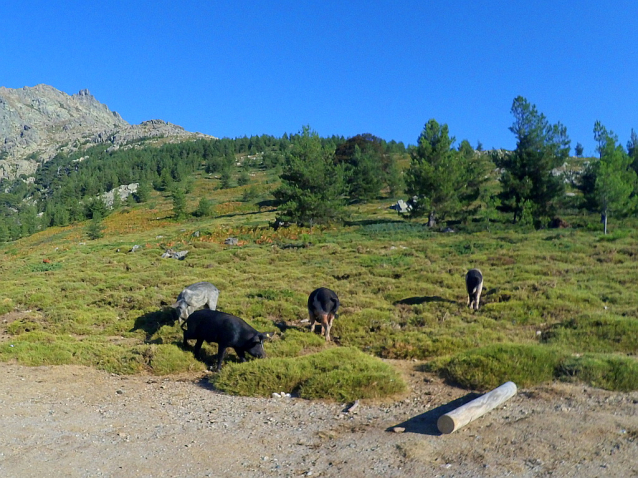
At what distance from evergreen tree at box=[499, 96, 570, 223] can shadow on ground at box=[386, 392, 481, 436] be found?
31570 mm

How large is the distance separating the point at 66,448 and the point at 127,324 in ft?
23.9

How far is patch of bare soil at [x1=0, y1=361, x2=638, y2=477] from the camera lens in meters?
4.75

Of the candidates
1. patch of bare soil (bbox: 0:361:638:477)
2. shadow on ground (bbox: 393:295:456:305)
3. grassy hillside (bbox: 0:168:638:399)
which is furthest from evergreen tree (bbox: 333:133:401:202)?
patch of bare soil (bbox: 0:361:638:477)

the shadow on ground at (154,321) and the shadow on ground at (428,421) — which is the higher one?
the shadow on ground at (428,421)

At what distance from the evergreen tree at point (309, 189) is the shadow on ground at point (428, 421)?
1132 inches

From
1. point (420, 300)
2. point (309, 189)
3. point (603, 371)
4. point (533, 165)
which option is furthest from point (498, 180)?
point (603, 371)

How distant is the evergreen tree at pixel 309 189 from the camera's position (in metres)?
35.4

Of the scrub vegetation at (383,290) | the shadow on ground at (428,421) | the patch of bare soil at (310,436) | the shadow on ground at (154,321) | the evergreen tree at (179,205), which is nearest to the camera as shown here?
the patch of bare soil at (310,436)

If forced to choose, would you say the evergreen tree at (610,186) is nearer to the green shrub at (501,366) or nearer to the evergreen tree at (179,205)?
the green shrub at (501,366)

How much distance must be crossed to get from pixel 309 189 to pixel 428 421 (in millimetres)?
31174

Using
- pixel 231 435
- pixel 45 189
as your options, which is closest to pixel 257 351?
pixel 231 435

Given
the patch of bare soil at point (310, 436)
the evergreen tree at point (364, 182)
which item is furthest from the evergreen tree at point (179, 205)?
the patch of bare soil at point (310, 436)

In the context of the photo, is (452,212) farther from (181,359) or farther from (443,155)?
(181,359)

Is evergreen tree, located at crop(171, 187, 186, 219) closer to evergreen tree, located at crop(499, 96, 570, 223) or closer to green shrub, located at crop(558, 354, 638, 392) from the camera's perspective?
evergreen tree, located at crop(499, 96, 570, 223)
